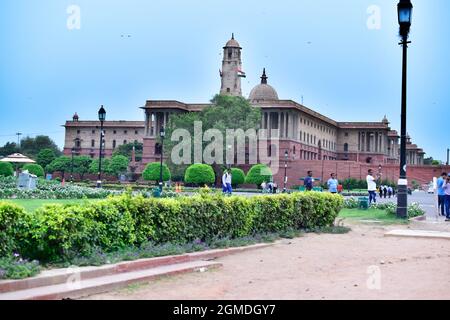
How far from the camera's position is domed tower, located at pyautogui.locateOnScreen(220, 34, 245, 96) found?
271ft

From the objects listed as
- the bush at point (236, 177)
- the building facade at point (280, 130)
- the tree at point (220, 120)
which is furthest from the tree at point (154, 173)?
the building facade at point (280, 130)

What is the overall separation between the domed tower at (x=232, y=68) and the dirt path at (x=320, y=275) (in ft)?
237

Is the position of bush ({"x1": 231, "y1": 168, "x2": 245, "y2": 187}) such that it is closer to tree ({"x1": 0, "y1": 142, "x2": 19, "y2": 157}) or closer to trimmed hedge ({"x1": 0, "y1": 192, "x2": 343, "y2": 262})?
trimmed hedge ({"x1": 0, "y1": 192, "x2": 343, "y2": 262})

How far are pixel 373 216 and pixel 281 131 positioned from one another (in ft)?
215

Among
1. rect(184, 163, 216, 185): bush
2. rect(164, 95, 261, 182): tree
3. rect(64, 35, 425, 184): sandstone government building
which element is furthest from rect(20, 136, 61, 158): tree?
rect(184, 163, 216, 185): bush

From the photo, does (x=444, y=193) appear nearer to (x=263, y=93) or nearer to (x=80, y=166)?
(x=80, y=166)

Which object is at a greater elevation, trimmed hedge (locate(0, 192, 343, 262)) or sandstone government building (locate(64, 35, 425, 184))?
sandstone government building (locate(64, 35, 425, 184))

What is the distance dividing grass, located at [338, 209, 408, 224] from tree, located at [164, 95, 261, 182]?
4269cm
